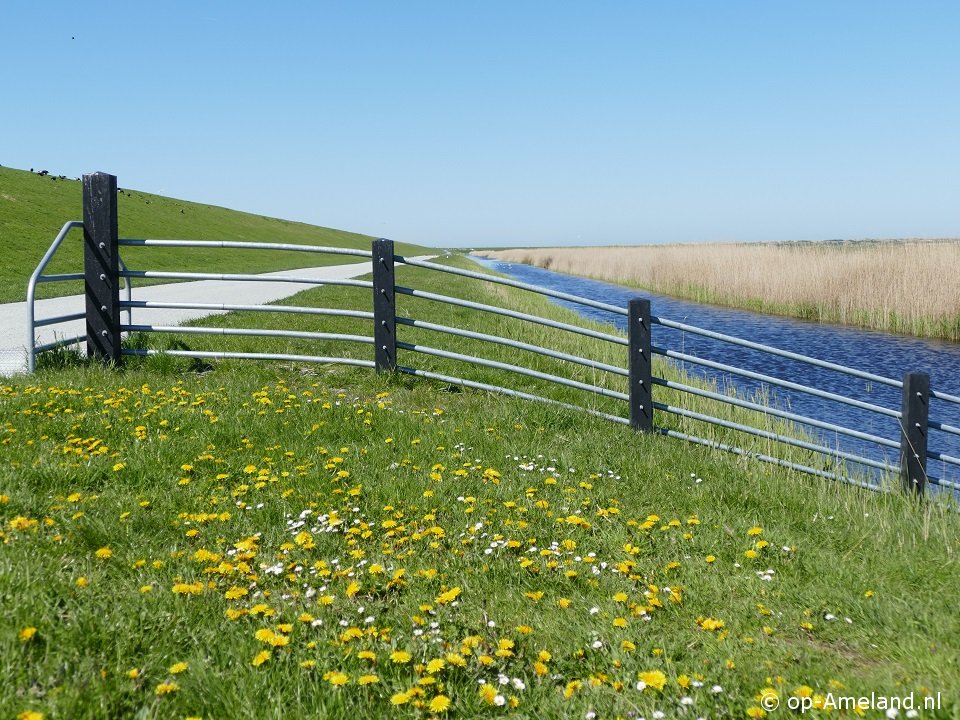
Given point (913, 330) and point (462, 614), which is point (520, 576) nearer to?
point (462, 614)

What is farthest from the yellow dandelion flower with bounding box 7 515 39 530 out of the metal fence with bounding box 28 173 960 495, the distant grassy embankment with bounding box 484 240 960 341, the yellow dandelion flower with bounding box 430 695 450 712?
the distant grassy embankment with bounding box 484 240 960 341

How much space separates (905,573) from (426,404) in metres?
4.97

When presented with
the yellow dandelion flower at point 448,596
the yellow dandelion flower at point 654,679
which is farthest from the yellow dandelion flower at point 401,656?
the yellow dandelion flower at point 654,679

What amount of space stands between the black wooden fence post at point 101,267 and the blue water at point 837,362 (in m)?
8.77

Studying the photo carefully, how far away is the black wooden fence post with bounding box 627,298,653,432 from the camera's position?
8609mm

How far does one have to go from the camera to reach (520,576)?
4.81 metres

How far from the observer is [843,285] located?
26828 millimetres

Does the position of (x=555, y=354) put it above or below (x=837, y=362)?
above

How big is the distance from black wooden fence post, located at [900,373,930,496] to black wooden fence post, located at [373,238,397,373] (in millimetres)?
5598

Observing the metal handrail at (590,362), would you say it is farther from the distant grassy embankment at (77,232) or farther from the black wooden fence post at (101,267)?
the distant grassy embankment at (77,232)

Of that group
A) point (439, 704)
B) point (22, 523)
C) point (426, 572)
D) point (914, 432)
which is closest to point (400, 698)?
point (439, 704)

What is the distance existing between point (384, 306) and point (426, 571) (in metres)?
5.06

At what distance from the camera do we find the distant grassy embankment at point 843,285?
76.9 ft

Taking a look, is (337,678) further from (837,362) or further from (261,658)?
(837,362)
